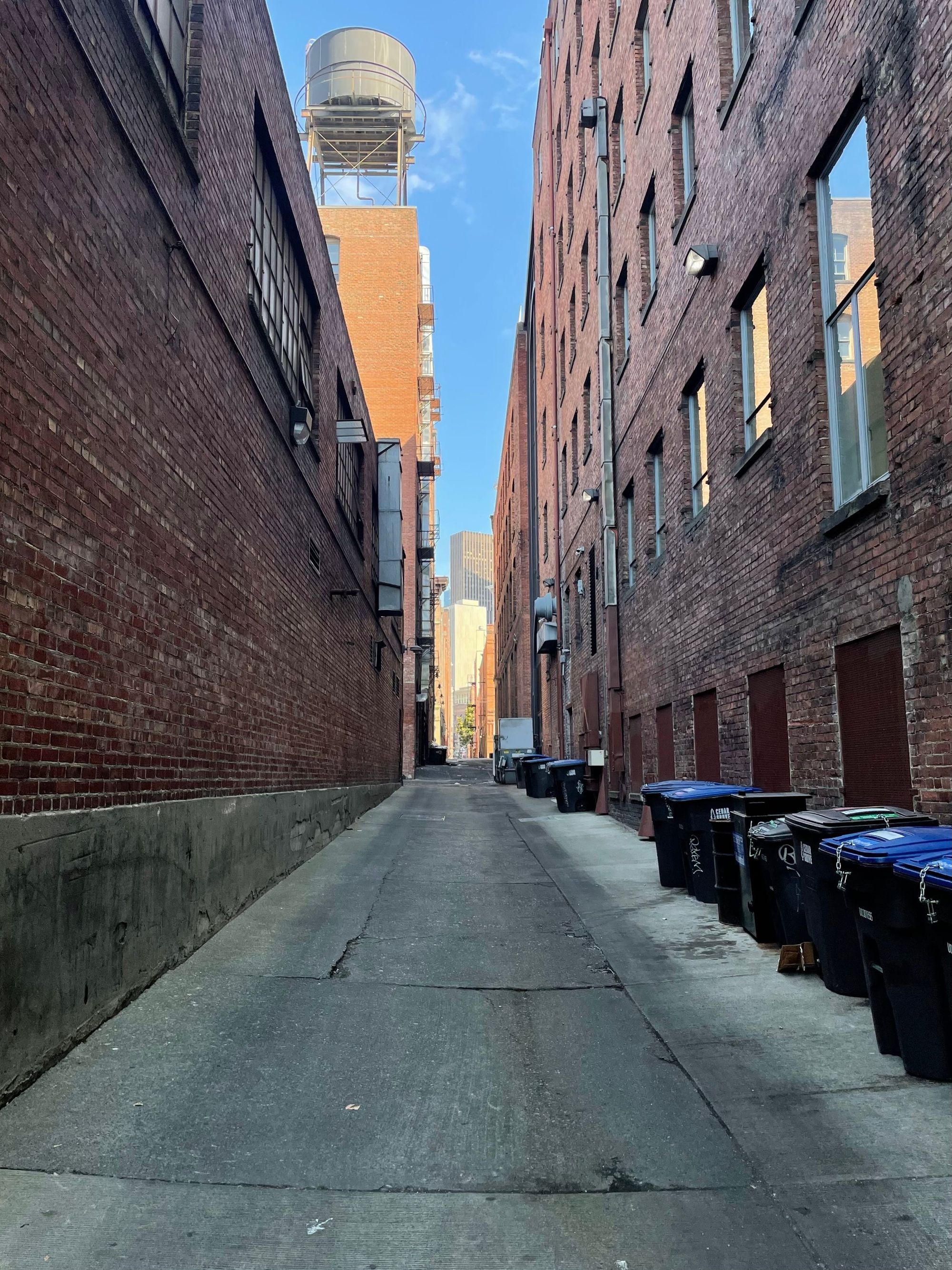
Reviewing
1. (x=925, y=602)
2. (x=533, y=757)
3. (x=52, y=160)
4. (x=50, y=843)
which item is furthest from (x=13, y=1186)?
(x=533, y=757)

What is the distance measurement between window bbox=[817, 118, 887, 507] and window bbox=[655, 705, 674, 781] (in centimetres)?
608

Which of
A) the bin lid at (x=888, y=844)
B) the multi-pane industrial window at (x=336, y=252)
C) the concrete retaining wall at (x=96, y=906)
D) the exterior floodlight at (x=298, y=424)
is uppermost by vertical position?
the multi-pane industrial window at (x=336, y=252)

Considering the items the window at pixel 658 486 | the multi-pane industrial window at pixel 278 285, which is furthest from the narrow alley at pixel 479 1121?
the window at pixel 658 486

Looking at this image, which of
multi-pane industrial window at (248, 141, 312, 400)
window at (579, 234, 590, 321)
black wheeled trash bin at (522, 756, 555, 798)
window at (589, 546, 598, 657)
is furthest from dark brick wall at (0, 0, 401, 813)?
black wheeled trash bin at (522, 756, 555, 798)

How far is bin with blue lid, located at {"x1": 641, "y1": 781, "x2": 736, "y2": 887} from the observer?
9.09m

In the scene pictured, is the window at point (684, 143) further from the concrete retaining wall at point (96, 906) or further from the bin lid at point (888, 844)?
the bin lid at point (888, 844)

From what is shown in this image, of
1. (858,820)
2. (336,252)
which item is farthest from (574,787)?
(336,252)

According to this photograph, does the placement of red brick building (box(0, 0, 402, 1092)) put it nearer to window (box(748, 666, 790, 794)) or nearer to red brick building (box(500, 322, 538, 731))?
window (box(748, 666, 790, 794))

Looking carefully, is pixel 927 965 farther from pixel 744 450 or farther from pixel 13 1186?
pixel 744 450

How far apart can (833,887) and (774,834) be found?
3.53 ft

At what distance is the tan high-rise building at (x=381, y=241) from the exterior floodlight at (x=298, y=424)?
26646 mm

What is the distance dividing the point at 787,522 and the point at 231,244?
5232 millimetres

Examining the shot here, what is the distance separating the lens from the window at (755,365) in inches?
374

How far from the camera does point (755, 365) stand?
9867 millimetres
